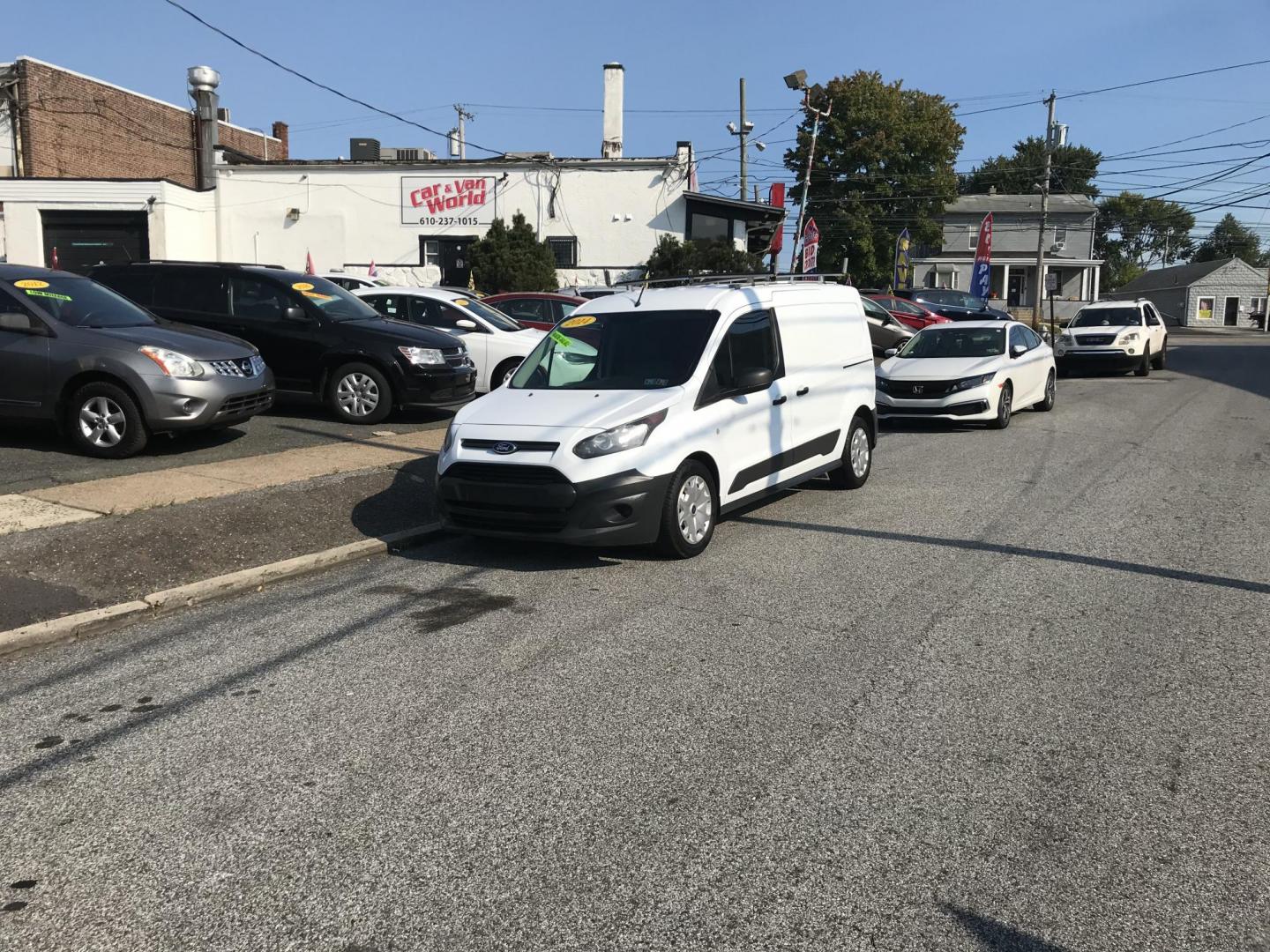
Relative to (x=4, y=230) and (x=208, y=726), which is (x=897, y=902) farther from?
(x=4, y=230)

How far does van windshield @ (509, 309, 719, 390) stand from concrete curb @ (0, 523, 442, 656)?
1.56 metres

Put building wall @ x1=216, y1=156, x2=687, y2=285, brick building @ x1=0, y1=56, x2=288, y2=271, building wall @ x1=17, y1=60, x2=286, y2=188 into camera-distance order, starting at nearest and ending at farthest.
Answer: brick building @ x1=0, y1=56, x2=288, y2=271
building wall @ x1=17, y1=60, x2=286, y2=188
building wall @ x1=216, y1=156, x2=687, y2=285

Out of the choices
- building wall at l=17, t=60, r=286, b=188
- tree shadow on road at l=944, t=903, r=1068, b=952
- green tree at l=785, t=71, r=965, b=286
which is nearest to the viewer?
tree shadow on road at l=944, t=903, r=1068, b=952

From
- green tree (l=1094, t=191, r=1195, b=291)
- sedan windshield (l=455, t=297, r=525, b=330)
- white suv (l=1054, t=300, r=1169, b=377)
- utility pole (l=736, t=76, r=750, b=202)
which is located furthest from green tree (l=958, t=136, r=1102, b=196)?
sedan windshield (l=455, t=297, r=525, b=330)

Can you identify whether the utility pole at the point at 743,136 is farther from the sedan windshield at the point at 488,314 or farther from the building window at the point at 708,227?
the sedan windshield at the point at 488,314

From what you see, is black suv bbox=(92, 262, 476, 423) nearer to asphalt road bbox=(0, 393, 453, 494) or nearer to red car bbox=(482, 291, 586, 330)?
asphalt road bbox=(0, 393, 453, 494)

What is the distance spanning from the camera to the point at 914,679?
525 centimetres

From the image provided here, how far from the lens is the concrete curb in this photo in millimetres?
5871

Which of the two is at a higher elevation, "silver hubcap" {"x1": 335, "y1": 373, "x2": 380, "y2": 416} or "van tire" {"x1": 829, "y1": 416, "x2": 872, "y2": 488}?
"silver hubcap" {"x1": 335, "y1": 373, "x2": 380, "y2": 416}

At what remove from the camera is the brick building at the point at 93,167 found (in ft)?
99.9

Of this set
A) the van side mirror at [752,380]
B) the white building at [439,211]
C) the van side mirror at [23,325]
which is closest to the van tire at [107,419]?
the van side mirror at [23,325]

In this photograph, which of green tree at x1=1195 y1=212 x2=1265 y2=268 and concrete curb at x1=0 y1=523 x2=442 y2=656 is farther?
green tree at x1=1195 y1=212 x2=1265 y2=268

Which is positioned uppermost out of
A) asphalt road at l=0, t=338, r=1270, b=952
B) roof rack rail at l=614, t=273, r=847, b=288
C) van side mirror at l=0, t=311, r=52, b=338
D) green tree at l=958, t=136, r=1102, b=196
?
green tree at l=958, t=136, r=1102, b=196

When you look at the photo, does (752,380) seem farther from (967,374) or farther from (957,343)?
(957,343)
